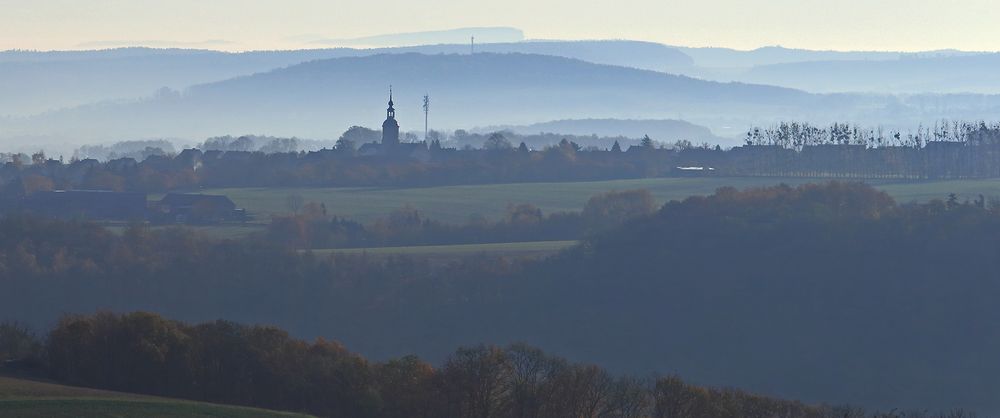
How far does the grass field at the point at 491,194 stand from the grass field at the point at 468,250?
9097 mm

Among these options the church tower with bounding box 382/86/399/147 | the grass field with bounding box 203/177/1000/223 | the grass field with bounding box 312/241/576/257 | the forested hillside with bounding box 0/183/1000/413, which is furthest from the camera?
the church tower with bounding box 382/86/399/147

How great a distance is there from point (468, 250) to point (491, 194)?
942 inches

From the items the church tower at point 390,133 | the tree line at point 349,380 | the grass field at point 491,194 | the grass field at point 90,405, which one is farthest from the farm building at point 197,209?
the grass field at point 90,405

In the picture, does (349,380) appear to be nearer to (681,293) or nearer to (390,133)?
(681,293)

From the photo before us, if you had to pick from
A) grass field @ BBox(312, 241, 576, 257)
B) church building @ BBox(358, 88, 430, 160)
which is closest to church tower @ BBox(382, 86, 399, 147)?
church building @ BBox(358, 88, 430, 160)

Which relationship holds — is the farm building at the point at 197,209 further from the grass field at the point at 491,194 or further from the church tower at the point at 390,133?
the church tower at the point at 390,133

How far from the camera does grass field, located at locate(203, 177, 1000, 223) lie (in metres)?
82.8

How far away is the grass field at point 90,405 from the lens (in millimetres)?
28656

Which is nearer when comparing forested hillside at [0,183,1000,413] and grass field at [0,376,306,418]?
grass field at [0,376,306,418]

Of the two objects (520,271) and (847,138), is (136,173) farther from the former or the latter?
(520,271)

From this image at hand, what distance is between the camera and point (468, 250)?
6944 centimetres

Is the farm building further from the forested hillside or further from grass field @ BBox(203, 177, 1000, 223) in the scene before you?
the forested hillside

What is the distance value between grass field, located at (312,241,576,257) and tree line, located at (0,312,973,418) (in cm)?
3058

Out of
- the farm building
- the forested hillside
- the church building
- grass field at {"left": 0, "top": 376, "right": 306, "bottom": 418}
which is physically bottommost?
the forested hillside
